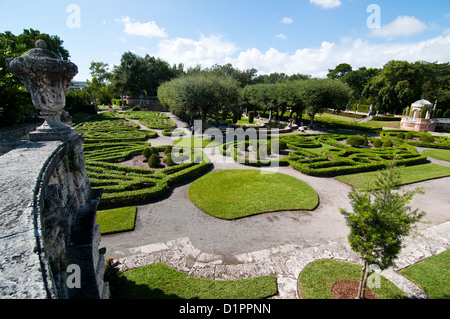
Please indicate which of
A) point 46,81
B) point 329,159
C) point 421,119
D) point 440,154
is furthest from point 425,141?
point 46,81

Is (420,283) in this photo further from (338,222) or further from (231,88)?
(231,88)

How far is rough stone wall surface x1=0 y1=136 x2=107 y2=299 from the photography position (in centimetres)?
206

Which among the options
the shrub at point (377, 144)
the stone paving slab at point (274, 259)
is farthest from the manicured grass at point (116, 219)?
the shrub at point (377, 144)

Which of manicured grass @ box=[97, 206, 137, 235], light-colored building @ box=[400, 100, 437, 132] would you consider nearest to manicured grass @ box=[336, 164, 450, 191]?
manicured grass @ box=[97, 206, 137, 235]

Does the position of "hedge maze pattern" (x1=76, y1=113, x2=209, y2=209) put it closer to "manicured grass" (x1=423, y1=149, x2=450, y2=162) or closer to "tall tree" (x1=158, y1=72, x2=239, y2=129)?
"tall tree" (x1=158, y1=72, x2=239, y2=129)

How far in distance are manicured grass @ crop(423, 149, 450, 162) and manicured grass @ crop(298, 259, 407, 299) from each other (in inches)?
863

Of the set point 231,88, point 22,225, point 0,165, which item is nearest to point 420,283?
point 22,225

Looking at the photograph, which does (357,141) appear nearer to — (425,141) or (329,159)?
(329,159)

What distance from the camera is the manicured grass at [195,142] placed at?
2452 cm

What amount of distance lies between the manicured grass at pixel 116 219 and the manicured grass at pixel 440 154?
1112 inches

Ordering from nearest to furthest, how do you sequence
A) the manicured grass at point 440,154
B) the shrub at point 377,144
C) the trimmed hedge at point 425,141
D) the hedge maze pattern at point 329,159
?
1. the hedge maze pattern at point 329,159
2. the manicured grass at point 440,154
3. the shrub at point 377,144
4. the trimmed hedge at point 425,141

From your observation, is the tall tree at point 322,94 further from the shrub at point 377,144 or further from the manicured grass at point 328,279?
the manicured grass at point 328,279

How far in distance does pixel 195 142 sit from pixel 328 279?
67.1ft

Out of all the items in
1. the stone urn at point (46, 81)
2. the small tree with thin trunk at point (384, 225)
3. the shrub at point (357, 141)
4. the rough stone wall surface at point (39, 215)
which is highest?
the stone urn at point (46, 81)
